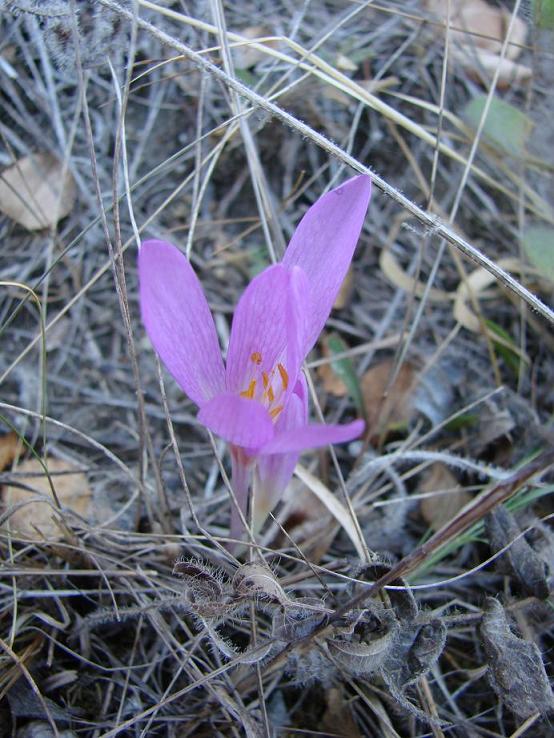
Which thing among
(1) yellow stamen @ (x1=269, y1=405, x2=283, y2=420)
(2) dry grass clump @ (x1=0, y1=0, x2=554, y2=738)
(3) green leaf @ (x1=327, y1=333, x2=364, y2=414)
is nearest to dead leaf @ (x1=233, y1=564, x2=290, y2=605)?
(2) dry grass clump @ (x1=0, y1=0, x2=554, y2=738)

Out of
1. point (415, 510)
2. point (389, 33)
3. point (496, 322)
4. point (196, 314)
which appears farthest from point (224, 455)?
point (389, 33)

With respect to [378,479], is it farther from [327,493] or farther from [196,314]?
[196,314]

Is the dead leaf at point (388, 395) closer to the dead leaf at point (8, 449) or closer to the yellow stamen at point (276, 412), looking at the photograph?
the yellow stamen at point (276, 412)

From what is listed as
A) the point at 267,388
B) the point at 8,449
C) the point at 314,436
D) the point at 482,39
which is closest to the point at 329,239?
the point at 267,388

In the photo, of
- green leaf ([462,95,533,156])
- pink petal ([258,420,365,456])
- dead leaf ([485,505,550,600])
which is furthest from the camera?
green leaf ([462,95,533,156])

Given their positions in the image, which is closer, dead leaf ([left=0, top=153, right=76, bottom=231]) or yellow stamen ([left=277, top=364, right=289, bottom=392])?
yellow stamen ([left=277, top=364, right=289, bottom=392])

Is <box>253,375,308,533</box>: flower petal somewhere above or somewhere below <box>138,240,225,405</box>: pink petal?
below

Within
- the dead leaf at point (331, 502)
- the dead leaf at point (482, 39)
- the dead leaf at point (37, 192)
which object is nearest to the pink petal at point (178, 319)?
the dead leaf at point (331, 502)

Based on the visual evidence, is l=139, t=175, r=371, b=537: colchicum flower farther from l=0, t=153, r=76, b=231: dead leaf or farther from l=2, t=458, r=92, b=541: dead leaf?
l=0, t=153, r=76, b=231: dead leaf

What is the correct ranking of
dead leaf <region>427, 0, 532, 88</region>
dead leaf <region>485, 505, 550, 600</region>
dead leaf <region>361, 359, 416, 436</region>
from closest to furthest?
dead leaf <region>485, 505, 550, 600</region> < dead leaf <region>361, 359, 416, 436</region> < dead leaf <region>427, 0, 532, 88</region>
